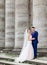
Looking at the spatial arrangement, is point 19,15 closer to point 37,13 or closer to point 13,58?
point 37,13

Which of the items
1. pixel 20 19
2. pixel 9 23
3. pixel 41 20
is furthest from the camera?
pixel 9 23

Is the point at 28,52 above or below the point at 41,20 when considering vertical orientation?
below

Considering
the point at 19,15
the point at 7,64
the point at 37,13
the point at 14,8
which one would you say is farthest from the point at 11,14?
the point at 7,64

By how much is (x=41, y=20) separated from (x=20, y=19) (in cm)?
211

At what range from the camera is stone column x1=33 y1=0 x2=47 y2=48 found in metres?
17.4

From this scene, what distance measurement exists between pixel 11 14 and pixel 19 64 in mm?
6004

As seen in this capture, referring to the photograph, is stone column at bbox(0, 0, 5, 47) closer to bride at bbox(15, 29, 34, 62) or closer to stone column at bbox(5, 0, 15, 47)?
stone column at bbox(5, 0, 15, 47)

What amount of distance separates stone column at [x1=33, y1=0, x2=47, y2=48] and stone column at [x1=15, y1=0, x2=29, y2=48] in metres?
1.74

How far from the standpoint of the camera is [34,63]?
15.5m

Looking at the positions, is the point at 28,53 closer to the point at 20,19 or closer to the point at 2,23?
the point at 20,19

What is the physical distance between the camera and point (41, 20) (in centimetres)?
1736

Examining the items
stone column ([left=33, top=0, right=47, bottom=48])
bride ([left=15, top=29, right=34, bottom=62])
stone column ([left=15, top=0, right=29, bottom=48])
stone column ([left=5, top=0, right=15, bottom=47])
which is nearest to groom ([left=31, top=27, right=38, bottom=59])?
bride ([left=15, top=29, right=34, bottom=62])

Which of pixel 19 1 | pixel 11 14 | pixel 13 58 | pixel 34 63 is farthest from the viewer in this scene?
pixel 11 14

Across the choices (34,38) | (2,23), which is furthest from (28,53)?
(2,23)
